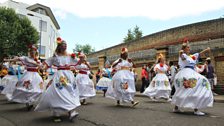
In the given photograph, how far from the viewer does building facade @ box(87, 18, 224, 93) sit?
16.7 metres

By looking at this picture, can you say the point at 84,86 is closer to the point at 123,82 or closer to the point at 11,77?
the point at 123,82

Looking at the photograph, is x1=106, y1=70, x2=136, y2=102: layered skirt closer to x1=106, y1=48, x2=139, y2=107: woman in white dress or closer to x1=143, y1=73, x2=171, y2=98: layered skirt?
x1=106, y1=48, x2=139, y2=107: woman in white dress

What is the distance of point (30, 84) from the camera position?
8.97 metres

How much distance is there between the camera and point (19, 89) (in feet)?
29.5

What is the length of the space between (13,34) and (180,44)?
18681 millimetres

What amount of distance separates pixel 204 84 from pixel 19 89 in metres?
5.17

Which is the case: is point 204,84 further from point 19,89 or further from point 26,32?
point 26,32

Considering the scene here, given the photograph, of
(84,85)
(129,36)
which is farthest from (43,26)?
(84,85)

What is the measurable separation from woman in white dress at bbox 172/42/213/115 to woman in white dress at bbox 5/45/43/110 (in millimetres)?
3970

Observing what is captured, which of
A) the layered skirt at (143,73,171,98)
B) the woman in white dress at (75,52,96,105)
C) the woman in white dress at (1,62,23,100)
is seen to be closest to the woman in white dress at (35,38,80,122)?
the woman in white dress at (75,52,96,105)

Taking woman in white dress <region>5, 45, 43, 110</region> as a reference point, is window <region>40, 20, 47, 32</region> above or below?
above

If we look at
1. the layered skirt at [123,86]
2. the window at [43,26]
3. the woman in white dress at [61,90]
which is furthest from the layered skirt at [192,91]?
the window at [43,26]

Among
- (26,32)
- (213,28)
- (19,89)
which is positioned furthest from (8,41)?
(19,89)

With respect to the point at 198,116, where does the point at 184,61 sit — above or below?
above
